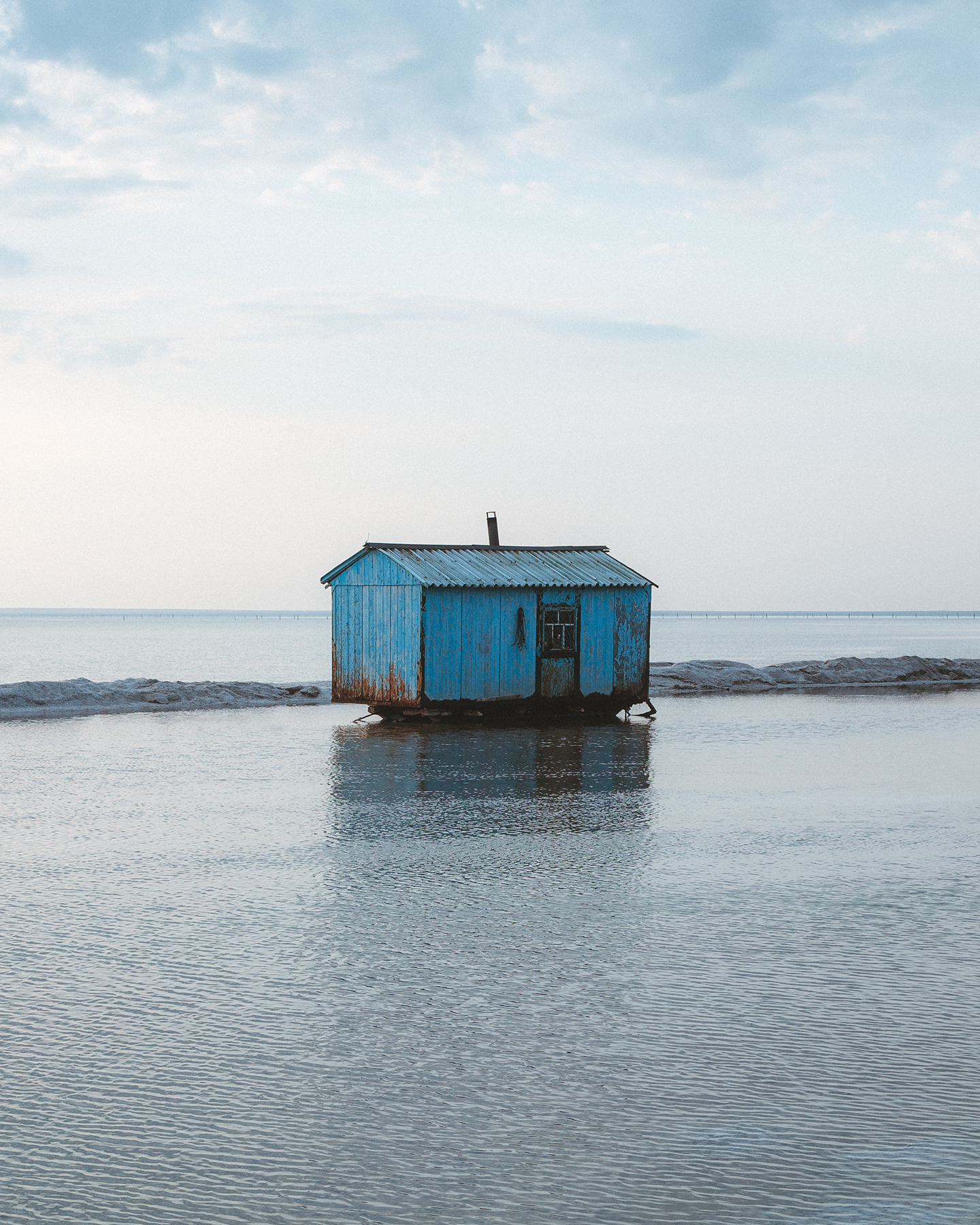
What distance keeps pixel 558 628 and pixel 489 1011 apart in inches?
836

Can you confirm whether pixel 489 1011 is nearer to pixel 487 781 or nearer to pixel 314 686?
pixel 487 781

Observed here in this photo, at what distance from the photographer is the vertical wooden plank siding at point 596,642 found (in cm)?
2797

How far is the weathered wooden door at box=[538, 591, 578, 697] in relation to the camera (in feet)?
90.2

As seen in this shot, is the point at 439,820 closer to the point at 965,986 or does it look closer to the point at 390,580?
the point at 965,986

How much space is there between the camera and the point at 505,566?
92.4ft

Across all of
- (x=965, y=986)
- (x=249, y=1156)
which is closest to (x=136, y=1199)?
(x=249, y=1156)

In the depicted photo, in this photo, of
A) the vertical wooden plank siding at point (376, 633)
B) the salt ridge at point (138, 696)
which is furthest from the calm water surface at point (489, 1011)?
the salt ridge at point (138, 696)

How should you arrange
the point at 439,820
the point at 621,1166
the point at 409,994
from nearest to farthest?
the point at 621,1166
the point at 409,994
the point at 439,820

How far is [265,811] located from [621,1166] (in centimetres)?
943

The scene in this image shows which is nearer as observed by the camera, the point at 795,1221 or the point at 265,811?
the point at 795,1221

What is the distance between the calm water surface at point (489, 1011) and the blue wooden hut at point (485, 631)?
11.9m

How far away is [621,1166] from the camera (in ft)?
15.8

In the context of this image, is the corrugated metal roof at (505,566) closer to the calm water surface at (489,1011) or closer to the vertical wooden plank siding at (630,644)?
the vertical wooden plank siding at (630,644)

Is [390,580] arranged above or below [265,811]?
above
